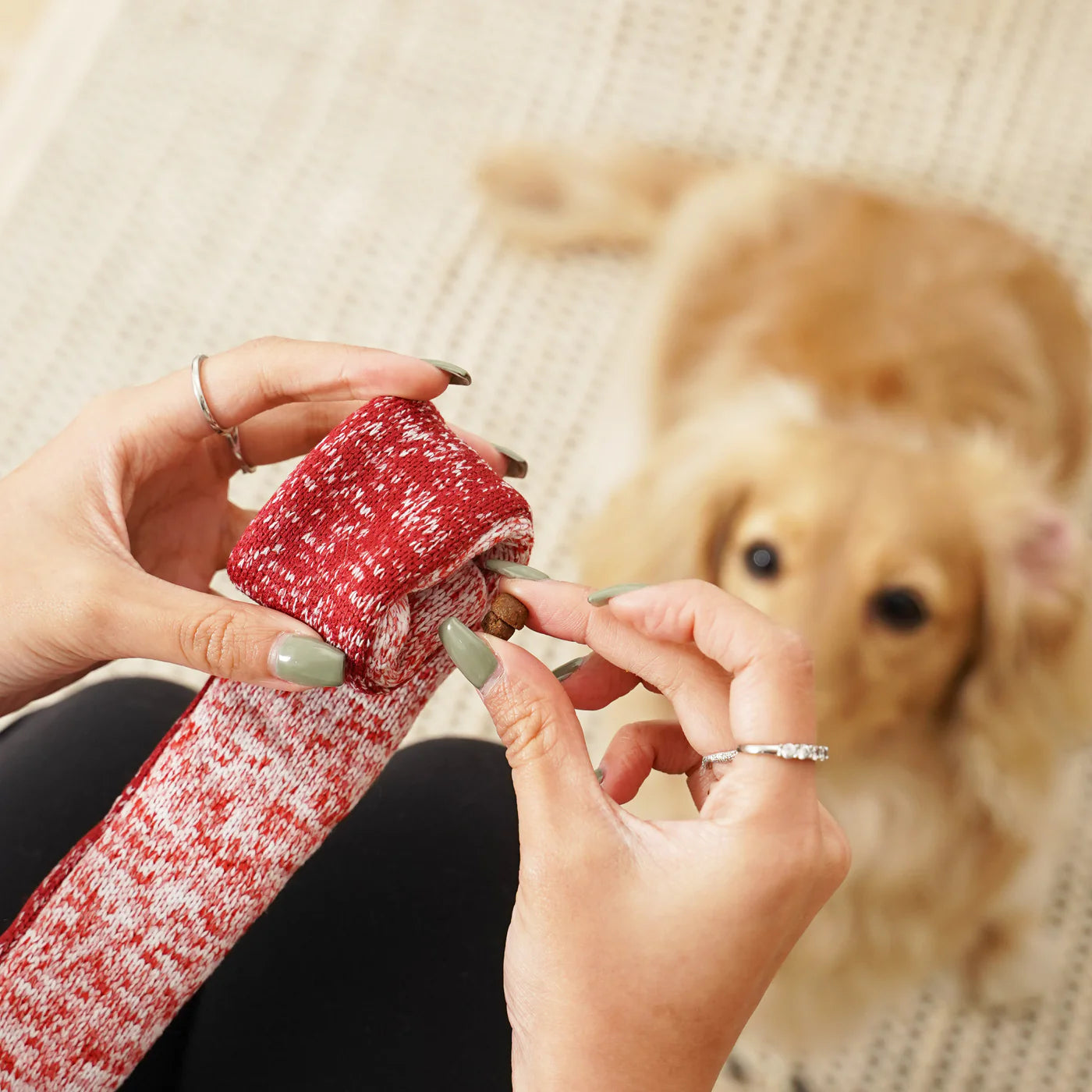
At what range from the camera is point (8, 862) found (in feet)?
2.24

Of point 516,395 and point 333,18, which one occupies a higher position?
point 333,18

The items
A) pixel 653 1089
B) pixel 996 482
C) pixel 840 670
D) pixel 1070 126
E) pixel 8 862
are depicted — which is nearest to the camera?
pixel 653 1089

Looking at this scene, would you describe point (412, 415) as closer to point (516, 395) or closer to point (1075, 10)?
point (516, 395)

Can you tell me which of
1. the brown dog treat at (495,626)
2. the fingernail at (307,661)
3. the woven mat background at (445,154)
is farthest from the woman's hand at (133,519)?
the woven mat background at (445,154)

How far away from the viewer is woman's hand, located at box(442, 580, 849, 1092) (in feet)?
1.56

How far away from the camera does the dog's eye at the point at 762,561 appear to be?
1.00 m

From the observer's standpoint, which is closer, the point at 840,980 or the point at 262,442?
the point at 262,442

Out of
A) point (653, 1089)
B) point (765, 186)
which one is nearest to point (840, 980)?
point (653, 1089)

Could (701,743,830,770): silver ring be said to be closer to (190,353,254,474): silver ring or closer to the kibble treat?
the kibble treat

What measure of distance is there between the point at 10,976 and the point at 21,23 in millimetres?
1683

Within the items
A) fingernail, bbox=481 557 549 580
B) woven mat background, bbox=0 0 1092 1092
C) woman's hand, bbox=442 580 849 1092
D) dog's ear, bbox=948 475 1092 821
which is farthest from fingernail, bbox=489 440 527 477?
woven mat background, bbox=0 0 1092 1092

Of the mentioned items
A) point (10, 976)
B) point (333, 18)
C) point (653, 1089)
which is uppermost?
point (333, 18)

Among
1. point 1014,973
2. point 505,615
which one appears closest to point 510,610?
point 505,615

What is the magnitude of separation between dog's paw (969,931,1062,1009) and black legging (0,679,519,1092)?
73 centimetres
